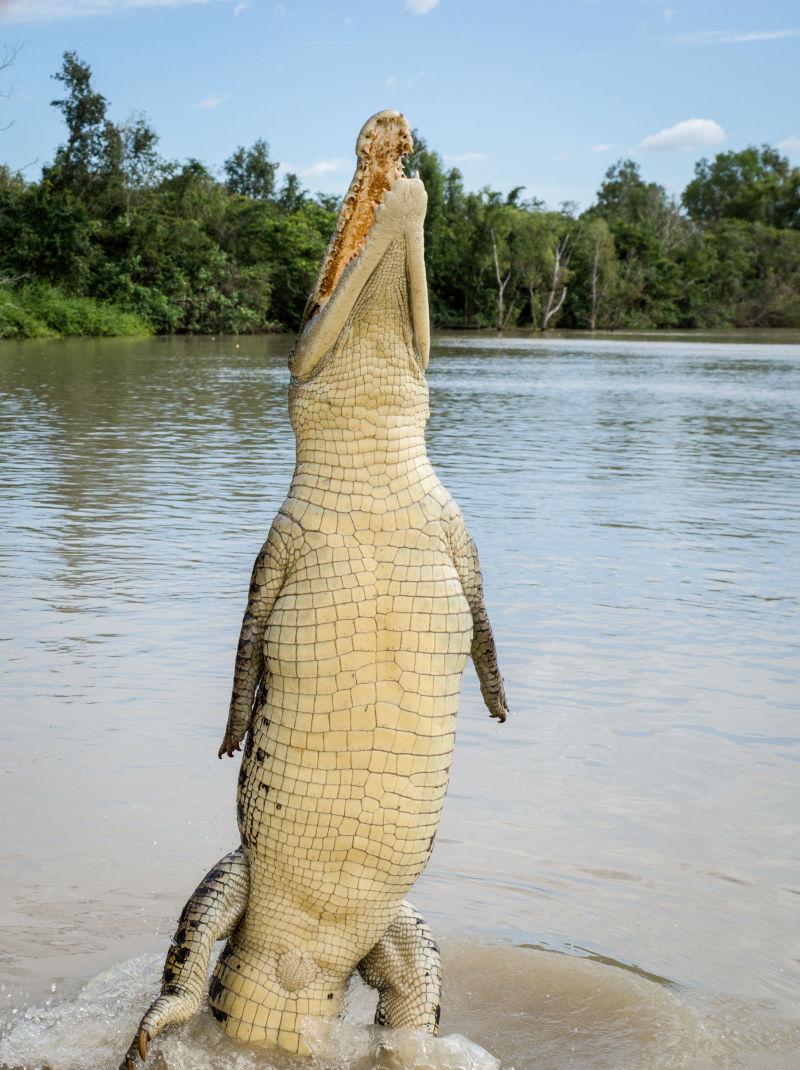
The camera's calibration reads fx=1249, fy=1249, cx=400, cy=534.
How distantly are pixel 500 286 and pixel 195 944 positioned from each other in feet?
226

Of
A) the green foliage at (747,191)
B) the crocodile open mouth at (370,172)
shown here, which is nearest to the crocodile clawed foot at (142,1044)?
the crocodile open mouth at (370,172)

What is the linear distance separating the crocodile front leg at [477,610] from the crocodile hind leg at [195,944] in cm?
71

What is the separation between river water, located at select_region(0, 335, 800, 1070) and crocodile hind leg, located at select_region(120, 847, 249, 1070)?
0.21 metres

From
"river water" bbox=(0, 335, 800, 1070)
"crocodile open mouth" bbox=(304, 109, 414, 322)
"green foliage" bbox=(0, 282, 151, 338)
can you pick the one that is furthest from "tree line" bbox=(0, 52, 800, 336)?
"crocodile open mouth" bbox=(304, 109, 414, 322)

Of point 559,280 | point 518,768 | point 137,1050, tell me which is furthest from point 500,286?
point 137,1050

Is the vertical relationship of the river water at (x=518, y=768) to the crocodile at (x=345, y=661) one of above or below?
below

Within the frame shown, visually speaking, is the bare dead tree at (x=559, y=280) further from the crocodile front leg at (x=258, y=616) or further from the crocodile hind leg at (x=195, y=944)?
the crocodile hind leg at (x=195, y=944)

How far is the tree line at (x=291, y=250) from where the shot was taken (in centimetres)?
4497

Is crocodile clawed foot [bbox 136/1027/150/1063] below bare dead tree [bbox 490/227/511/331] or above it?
below

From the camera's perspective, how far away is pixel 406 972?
2859mm

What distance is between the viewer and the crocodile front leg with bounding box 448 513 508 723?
108 inches

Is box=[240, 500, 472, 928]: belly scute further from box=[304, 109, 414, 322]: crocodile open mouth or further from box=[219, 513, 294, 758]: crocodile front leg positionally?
box=[304, 109, 414, 322]: crocodile open mouth

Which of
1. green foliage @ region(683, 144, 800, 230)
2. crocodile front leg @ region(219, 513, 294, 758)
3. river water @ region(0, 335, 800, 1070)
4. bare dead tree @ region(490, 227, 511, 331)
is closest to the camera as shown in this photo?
crocodile front leg @ region(219, 513, 294, 758)

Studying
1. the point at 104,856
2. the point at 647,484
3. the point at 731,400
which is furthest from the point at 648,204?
the point at 104,856
